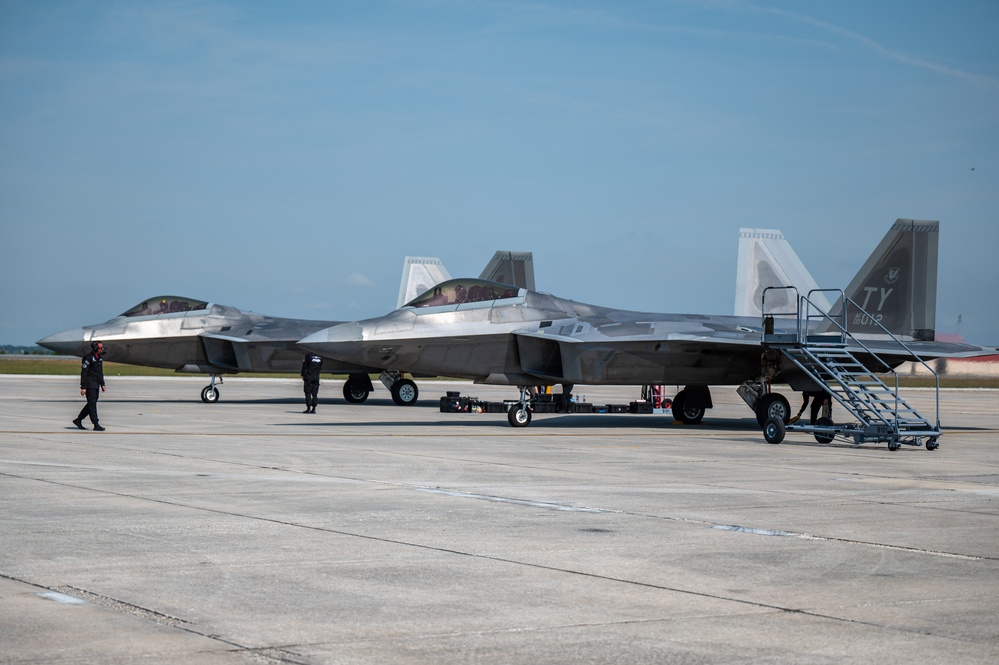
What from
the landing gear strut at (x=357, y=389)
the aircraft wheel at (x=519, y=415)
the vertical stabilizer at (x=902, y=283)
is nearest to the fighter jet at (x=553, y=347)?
the aircraft wheel at (x=519, y=415)

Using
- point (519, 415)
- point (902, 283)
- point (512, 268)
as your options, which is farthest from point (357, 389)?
point (902, 283)

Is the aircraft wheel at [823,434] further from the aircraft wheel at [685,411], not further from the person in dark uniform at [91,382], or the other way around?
the person in dark uniform at [91,382]

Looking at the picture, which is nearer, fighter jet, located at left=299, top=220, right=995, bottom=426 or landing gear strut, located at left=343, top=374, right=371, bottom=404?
fighter jet, located at left=299, top=220, right=995, bottom=426

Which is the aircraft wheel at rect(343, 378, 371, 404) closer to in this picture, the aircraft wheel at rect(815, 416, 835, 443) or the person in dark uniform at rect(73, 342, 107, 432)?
the person in dark uniform at rect(73, 342, 107, 432)

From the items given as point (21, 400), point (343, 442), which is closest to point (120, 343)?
point (21, 400)

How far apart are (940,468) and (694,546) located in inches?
312

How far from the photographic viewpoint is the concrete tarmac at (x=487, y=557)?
201 inches

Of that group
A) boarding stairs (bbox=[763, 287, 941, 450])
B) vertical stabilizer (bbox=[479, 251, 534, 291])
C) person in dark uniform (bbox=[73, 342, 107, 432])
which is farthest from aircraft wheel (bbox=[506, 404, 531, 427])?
vertical stabilizer (bbox=[479, 251, 534, 291])

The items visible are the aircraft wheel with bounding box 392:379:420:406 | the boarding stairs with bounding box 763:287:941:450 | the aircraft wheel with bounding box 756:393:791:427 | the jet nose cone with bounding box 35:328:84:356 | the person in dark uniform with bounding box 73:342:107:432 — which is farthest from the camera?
the aircraft wheel with bounding box 392:379:420:406

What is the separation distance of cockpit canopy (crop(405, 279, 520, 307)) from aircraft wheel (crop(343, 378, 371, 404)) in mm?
10839

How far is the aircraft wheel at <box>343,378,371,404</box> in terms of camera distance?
32.8 meters

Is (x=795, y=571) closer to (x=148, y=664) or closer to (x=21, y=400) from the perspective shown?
(x=148, y=664)

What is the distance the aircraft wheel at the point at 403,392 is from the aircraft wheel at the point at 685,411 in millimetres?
9527

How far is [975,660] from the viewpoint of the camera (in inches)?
192
